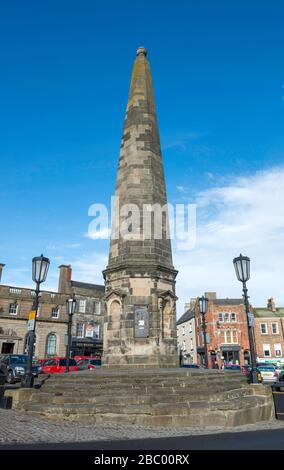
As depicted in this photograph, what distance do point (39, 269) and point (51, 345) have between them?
28584 mm

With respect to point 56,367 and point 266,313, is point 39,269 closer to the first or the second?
point 56,367

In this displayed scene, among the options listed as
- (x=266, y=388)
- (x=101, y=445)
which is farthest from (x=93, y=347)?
(x=101, y=445)

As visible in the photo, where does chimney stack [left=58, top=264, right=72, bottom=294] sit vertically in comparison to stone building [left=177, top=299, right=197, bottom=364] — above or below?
above

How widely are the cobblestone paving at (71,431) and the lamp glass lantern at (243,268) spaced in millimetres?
4731

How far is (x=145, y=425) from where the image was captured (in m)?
8.02

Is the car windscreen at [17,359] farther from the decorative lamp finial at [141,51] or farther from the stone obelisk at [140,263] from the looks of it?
the decorative lamp finial at [141,51]

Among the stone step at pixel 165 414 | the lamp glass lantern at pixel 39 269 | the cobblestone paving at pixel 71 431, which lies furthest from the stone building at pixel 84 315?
the stone step at pixel 165 414

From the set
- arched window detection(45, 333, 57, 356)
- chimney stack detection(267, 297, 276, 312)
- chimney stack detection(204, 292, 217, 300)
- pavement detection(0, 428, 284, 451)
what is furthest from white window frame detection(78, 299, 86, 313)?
pavement detection(0, 428, 284, 451)

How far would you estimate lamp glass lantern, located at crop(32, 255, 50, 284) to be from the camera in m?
11.8

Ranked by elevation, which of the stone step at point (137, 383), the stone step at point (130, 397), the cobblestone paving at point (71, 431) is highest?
the stone step at point (137, 383)

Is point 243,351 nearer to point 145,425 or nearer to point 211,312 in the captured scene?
point 211,312

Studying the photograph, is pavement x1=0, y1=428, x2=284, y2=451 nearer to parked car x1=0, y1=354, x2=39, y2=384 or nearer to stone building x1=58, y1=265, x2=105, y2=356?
parked car x1=0, y1=354, x2=39, y2=384

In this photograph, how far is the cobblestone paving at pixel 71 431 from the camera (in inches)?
253

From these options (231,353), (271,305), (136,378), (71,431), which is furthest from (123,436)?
(271,305)
